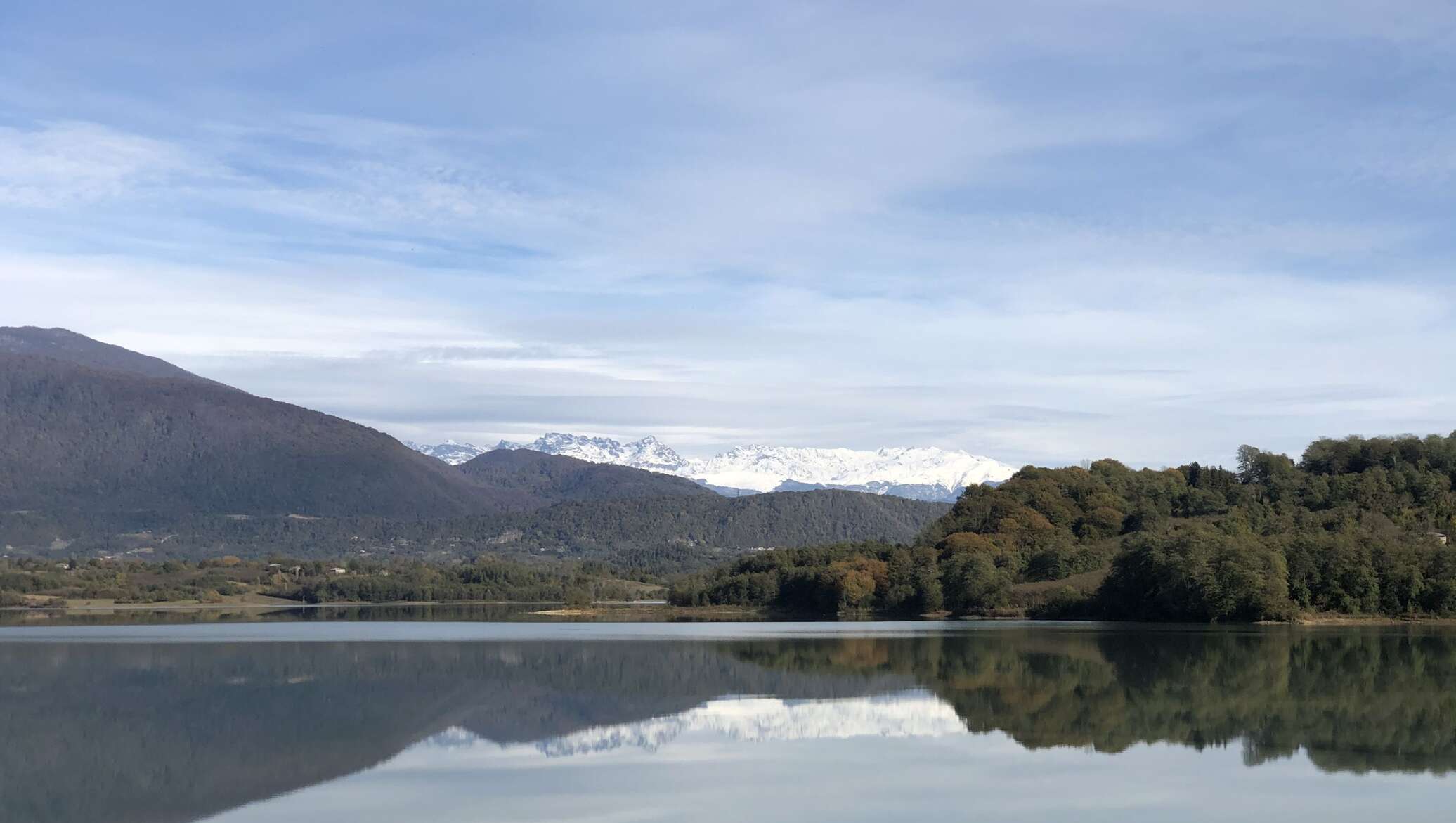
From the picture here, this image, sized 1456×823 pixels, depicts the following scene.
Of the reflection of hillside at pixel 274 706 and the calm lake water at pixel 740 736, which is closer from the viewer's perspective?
the calm lake water at pixel 740 736

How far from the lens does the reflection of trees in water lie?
3198 cm

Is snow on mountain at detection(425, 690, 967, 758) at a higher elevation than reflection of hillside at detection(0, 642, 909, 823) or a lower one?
higher

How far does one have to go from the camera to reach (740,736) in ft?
112

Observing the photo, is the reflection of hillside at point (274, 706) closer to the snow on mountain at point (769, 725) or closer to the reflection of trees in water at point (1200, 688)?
the snow on mountain at point (769, 725)

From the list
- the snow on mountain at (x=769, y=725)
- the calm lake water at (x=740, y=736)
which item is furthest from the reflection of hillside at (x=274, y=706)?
the snow on mountain at (x=769, y=725)

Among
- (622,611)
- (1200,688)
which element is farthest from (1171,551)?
(622,611)

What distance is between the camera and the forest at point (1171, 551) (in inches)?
3706

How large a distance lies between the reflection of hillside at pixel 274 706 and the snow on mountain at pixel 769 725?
1.05 meters

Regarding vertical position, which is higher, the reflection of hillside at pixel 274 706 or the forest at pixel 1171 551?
the forest at pixel 1171 551

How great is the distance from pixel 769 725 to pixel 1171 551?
6802 cm

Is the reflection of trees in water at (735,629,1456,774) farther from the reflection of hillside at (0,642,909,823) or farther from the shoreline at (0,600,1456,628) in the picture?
the shoreline at (0,600,1456,628)

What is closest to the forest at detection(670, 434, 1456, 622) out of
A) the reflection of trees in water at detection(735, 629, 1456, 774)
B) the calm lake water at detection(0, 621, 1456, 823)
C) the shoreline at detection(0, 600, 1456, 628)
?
the shoreline at detection(0, 600, 1456, 628)

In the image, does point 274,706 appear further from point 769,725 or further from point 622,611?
point 622,611

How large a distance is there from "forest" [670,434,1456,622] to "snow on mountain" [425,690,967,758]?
5744cm
